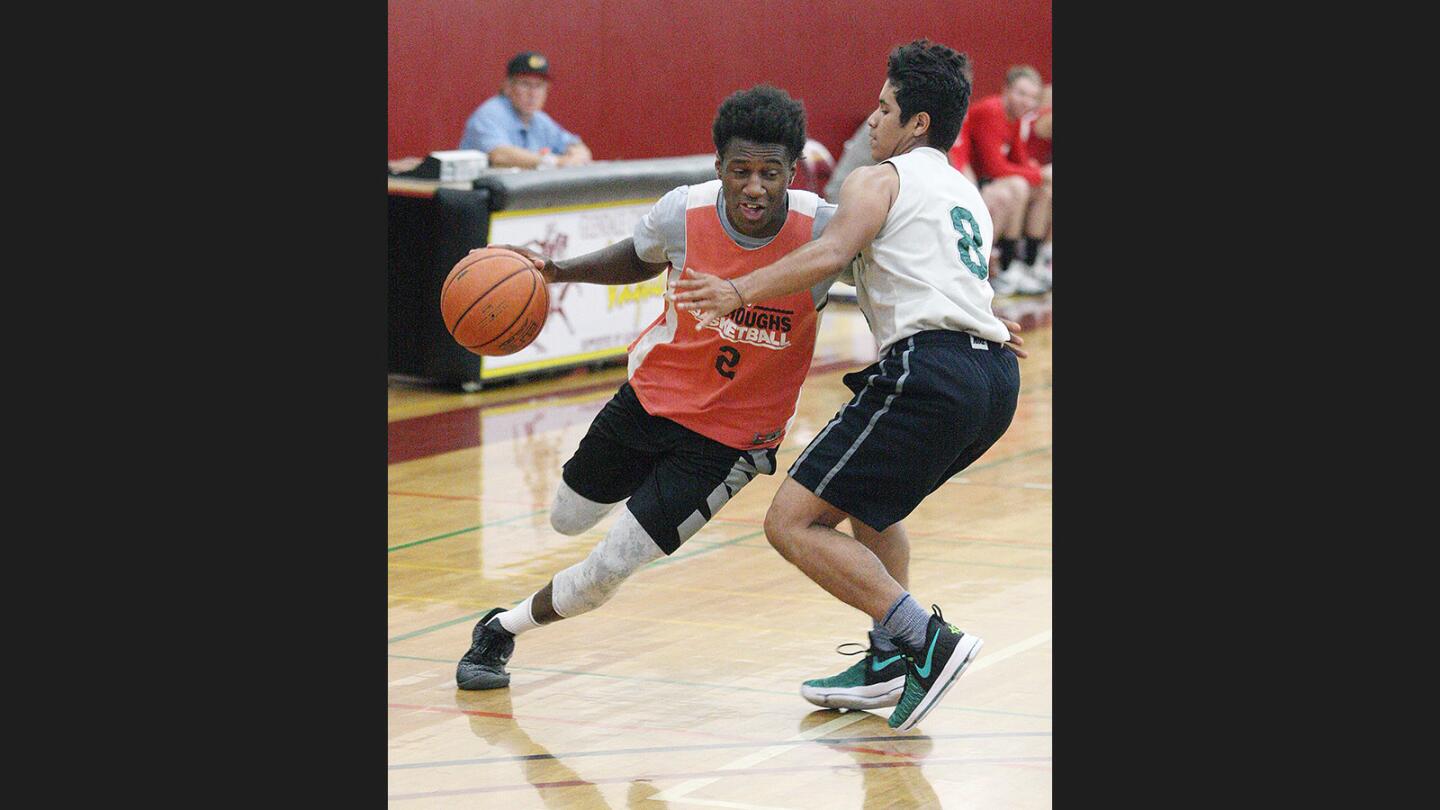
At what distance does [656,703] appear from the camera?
531 centimetres

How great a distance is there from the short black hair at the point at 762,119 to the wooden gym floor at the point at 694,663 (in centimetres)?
159

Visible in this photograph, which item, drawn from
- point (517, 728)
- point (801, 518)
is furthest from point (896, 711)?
point (517, 728)

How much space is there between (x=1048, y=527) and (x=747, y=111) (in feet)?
11.4

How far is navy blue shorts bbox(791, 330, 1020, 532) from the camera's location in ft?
15.8

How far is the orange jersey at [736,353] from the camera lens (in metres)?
5.10

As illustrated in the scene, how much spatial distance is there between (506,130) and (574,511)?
24.1ft

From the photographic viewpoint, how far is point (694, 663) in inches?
226

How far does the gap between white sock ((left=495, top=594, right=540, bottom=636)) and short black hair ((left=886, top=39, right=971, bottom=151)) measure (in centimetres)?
175

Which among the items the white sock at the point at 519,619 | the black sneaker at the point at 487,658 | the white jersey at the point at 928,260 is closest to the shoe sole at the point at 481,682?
the black sneaker at the point at 487,658

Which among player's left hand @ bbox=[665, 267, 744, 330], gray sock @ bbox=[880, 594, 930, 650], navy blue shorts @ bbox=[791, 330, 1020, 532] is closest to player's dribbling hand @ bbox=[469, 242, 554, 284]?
player's left hand @ bbox=[665, 267, 744, 330]

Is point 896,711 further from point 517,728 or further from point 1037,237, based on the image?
point 1037,237

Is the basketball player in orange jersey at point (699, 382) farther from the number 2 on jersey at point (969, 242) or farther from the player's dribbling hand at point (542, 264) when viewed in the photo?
the number 2 on jersey at point (969, 242)

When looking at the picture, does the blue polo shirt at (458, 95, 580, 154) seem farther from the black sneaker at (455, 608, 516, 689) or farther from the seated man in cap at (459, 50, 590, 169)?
the black sneaker at (455, 608, 516, 689)

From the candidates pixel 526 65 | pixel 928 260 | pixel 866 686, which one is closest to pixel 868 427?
pixel 928 260
